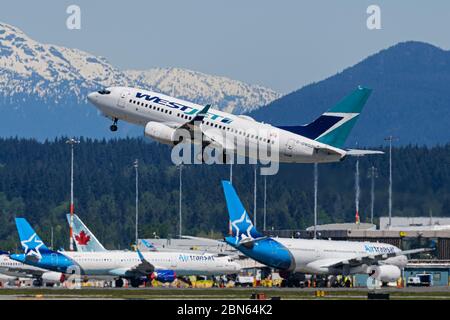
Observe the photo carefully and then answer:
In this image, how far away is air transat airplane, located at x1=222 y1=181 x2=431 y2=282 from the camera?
149875 mm

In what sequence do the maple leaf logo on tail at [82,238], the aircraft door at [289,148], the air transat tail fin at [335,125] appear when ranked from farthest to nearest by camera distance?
the maple leaf logo on tail at [82,238] → the air transat tail fin at [335,125] → the aircraft door at [289,148]

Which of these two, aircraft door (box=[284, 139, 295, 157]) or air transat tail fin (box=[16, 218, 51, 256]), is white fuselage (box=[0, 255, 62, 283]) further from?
aircraft door (box=[284, 139, 295, 157])

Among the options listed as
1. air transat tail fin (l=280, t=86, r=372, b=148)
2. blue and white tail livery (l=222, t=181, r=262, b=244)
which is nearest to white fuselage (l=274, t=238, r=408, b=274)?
blue and white tail livery (l=222, t=181, r=262, b=244)

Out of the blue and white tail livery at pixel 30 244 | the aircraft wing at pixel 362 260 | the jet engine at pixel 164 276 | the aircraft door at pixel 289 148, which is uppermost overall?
the aircraft door at pixel 289 148

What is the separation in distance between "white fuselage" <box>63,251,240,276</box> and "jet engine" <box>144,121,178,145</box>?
4246cm

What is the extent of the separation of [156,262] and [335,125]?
151 ft

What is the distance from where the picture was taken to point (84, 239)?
184250 millimetres

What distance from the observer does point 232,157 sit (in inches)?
4909

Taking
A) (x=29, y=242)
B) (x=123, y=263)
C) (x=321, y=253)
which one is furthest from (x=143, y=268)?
(x=321, y=253)

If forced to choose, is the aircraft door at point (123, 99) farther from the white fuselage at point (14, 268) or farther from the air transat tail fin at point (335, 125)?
the white fuselage at point (14, 268)

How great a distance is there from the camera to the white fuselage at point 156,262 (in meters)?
162

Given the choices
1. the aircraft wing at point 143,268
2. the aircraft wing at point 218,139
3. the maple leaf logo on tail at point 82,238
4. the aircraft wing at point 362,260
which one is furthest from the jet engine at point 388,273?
the maple leaf logo on tail at point 82,238

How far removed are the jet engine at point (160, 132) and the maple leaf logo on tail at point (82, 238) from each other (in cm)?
6223
